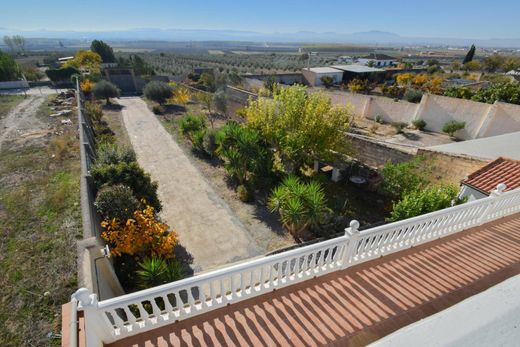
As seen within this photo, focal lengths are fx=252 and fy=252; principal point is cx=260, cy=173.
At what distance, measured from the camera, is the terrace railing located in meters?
3.64

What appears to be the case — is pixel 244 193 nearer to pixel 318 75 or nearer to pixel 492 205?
pixel 492 205

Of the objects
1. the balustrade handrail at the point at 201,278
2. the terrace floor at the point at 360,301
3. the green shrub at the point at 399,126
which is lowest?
the green shrub at the point at 399,126

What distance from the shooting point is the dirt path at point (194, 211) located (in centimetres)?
868

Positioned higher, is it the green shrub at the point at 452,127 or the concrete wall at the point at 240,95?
the concrete wall at the point at 240,95

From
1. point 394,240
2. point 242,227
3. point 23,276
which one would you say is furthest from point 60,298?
point 394,240

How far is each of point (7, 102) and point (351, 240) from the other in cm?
3417

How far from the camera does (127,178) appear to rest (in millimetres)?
8297

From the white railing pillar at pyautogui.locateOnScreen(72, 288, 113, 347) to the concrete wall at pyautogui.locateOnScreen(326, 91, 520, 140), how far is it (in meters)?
19.4

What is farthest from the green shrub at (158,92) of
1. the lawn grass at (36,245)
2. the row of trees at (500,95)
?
the row of trees at (500,95)

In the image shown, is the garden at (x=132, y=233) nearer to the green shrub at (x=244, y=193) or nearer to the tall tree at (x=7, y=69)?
the green shrub at (x=244, y=193)

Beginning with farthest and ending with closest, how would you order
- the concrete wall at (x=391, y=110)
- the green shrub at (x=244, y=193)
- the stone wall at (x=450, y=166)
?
the concrete wall at (x=391, y=110) < the green shrub at (x=244, y=193) < the stone wall at (x=450, y=166)

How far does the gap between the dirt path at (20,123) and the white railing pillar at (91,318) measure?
16.2 m

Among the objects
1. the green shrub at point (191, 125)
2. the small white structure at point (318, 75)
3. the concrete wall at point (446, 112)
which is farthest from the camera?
the small white structure at point (318, 75)

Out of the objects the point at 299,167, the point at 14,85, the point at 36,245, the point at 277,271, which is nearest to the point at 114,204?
the point at 36,245
